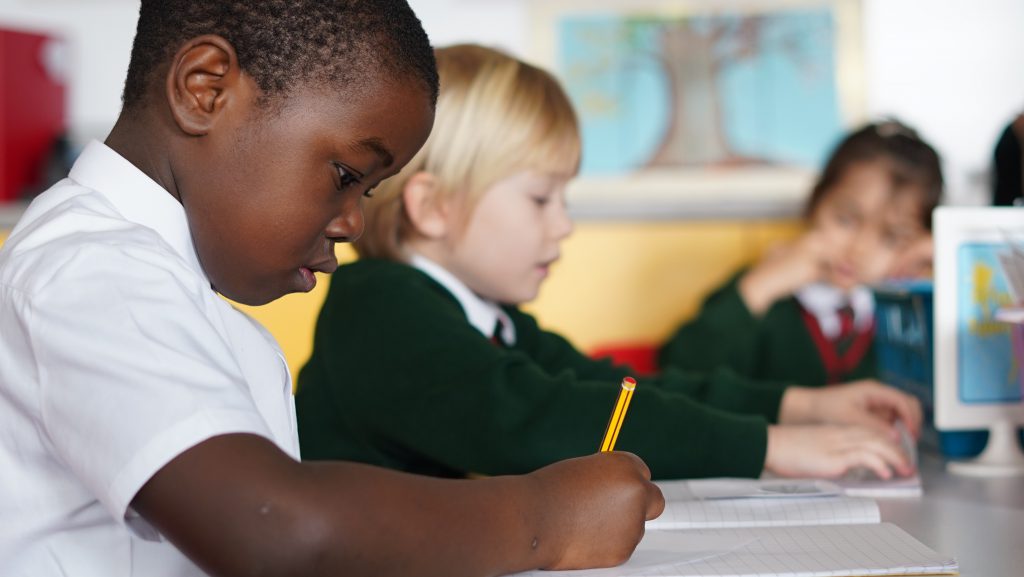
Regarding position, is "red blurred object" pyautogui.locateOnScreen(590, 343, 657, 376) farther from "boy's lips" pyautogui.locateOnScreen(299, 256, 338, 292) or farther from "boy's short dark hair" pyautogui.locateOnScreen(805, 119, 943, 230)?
"boy's lips" pyautogui.locateOnScreen(299, 256, 338, 292)

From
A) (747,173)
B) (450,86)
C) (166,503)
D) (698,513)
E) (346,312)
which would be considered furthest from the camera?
(747,173)

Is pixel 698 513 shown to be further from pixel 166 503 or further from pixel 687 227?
pixel 687 227

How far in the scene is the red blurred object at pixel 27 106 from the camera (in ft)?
8.39

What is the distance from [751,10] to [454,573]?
2.57 metres

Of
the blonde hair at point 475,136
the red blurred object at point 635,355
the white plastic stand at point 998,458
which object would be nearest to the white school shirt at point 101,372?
the blonde hair at point 475,136

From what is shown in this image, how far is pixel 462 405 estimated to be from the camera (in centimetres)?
89

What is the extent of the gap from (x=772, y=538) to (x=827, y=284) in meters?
1.37

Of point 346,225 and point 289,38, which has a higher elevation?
point 289,38

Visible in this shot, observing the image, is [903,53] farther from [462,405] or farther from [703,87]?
[462,405]

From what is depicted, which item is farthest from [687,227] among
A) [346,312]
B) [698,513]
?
[698,513]

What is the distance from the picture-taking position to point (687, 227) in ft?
6.76

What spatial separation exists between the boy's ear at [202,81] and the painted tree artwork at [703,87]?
224cm

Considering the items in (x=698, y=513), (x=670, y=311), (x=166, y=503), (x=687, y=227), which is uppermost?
(x=166, y=503)

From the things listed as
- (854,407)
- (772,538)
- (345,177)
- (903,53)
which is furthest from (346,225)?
(903,53)
